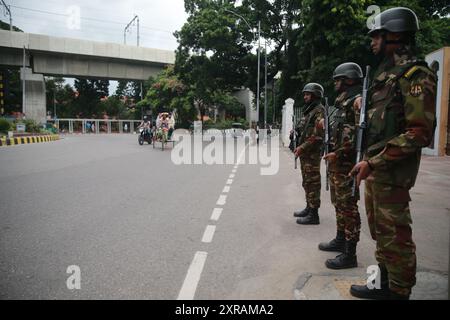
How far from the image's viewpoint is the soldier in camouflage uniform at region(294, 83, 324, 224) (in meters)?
5.35

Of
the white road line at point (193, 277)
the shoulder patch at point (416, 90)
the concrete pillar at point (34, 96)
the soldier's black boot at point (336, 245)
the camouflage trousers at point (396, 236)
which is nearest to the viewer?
the shoulder patch at point (416, 90)

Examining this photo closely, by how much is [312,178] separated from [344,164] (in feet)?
4.68

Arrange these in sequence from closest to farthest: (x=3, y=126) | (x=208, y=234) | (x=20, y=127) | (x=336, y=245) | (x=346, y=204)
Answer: (x=346, y=204) < (x=336, y=245) < (x=208, y=234) < (x=3, y=126) < (x=20, y=127)

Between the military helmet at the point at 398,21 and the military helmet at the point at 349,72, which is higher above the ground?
the military helmet at the point at 398,21

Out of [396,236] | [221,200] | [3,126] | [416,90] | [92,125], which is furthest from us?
[92,125]

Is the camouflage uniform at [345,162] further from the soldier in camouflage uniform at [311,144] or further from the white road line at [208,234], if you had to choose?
the white road line at [208,234]

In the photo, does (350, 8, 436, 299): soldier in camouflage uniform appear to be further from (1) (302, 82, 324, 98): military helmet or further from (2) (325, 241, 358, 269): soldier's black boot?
(1) (302, 82, 324, 98): military helmet

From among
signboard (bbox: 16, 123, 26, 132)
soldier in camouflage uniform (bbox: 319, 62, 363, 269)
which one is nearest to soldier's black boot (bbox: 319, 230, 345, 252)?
soldier in camouflage uniform (bbox: 319, 62, 363, 269)

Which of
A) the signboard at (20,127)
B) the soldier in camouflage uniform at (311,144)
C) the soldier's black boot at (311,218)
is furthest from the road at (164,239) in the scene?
the signboard at (20,127)

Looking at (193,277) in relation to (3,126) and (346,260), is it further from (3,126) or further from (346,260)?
(3,126)

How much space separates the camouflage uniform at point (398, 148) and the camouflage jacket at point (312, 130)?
228 centimetres

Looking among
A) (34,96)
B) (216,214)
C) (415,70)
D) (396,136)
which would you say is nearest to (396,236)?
(396,136)

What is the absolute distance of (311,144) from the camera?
212 inches

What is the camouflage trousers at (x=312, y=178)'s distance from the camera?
5516mm
